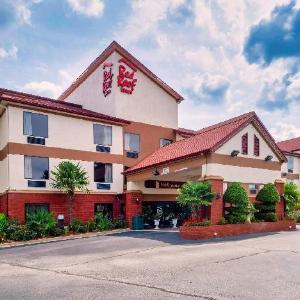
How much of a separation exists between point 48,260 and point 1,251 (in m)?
4.65

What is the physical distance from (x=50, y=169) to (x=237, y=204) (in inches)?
500

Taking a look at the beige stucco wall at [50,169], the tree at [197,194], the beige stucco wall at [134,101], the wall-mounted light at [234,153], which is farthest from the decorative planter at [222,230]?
the beige stucco wall at [134,101]

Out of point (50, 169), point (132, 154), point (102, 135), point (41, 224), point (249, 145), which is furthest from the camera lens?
point (132, 154)

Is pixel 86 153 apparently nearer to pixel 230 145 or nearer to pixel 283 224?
pixel 230 145

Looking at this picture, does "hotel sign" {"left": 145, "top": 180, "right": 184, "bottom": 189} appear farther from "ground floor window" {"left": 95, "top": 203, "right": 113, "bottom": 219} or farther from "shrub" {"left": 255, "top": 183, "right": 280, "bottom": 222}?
"shrub" {"left": 255, "top": 183, "right": 280, "bottom": 222}

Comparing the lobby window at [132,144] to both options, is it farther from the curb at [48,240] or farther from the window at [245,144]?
the window at [245,144]

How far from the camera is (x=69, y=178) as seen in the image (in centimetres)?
2430

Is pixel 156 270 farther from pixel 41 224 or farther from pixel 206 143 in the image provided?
pixel 41 224

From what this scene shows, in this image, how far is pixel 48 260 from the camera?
14203 millimetres

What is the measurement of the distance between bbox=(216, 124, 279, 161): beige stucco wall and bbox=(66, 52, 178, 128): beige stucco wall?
10.6m

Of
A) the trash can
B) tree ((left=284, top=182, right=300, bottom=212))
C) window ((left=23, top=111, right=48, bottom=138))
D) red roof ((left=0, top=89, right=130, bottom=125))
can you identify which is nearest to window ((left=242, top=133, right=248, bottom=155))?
tree ((left=284, top=182, right=300, bottom=212))

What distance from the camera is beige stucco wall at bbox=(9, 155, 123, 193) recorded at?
23.8m

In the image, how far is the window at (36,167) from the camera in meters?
24.5

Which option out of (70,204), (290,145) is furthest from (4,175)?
(290,145)
